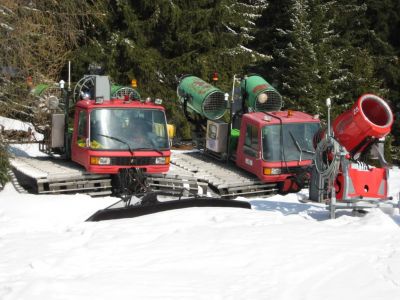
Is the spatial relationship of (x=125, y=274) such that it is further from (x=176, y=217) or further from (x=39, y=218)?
(x=39, y=218)

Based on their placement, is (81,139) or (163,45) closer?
(81,139)

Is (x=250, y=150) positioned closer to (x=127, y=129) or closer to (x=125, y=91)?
(x=127, y=129)

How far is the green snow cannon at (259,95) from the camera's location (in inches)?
659

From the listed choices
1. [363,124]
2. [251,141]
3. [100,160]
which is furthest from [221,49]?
[363,124]

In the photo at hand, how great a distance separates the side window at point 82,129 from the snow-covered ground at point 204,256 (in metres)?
4.05

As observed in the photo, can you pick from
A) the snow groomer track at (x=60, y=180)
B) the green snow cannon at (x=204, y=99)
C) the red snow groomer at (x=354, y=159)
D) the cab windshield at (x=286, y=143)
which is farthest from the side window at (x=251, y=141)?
the red snow groomer at (x=354, y=159)

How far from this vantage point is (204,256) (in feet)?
25.1

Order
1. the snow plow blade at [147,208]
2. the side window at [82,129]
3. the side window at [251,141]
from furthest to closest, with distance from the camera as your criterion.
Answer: the side window at [251,141], the side window at [82,129], the snow plow blade at [147,208]

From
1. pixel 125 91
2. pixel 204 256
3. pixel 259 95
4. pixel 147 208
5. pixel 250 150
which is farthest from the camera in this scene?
pixel 125 91

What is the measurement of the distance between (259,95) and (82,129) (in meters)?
4.55

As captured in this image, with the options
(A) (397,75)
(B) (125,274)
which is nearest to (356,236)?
(B) (125,274)

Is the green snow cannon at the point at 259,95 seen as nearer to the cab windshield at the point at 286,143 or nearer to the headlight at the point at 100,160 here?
the cab windshield at the point at 286,143

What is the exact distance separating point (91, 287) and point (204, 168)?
995cm

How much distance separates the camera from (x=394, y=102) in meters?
35.2
